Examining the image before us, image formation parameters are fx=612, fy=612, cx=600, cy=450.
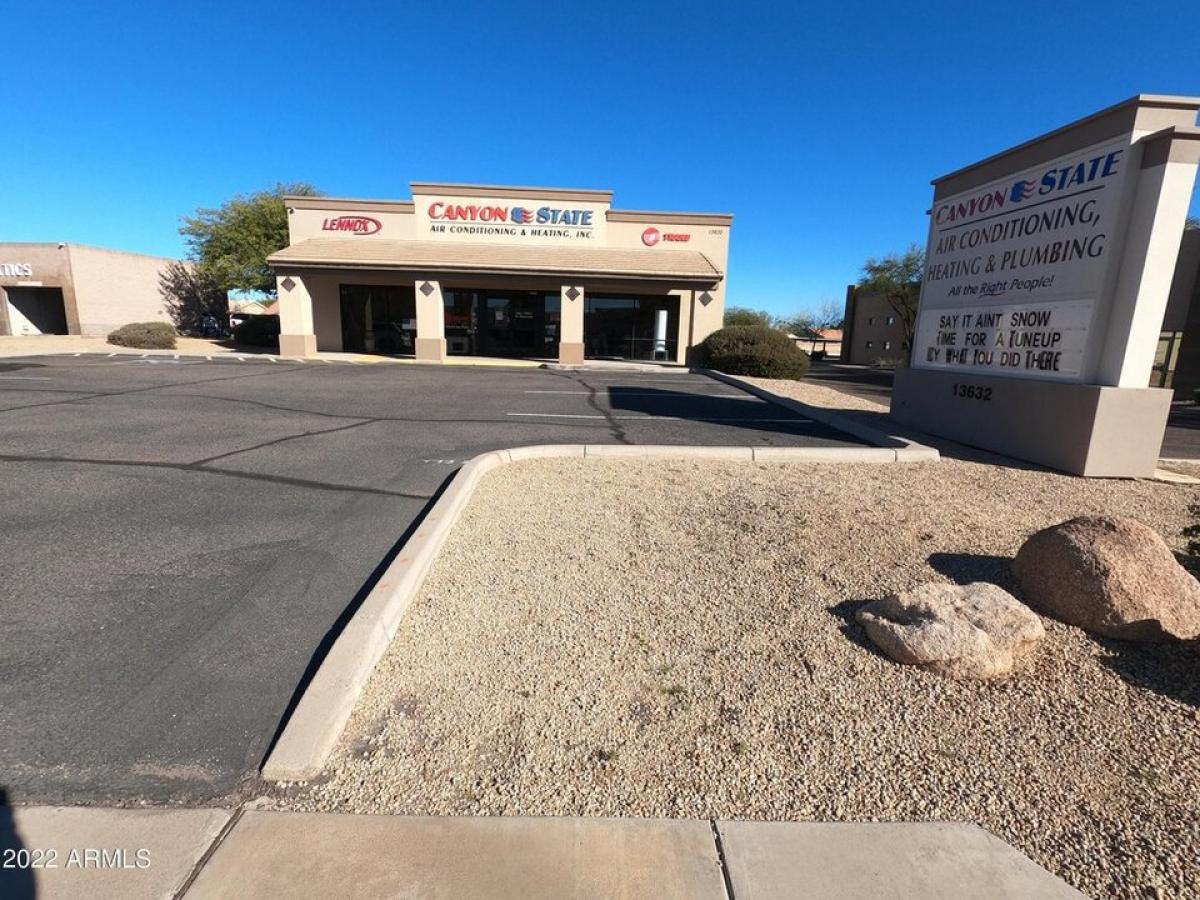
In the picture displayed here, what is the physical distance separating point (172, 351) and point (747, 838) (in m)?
32.0

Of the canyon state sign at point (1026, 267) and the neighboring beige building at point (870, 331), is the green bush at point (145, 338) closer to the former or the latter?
the canyon state sign at point (1026, 267)

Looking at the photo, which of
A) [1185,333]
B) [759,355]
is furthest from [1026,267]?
[1185,333]

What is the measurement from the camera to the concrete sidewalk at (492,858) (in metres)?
1.97

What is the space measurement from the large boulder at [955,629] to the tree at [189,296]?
Answer: 46.2m

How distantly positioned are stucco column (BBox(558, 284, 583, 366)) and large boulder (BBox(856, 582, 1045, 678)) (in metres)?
21.0

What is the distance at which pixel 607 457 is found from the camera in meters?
7.59

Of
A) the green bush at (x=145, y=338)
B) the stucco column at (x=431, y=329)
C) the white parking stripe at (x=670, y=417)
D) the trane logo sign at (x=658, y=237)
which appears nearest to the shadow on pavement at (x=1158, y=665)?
the white parking stripe at (x=670, y=417)

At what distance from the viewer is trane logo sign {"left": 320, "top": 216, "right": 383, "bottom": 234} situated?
25797mm

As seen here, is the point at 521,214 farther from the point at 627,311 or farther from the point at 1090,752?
the point at 1090,752

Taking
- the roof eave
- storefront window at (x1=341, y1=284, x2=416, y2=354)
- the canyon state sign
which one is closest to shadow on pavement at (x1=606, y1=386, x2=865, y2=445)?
the canyon state sign

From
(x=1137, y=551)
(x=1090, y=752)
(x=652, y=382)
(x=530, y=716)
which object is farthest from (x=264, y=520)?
(x=652, y=382)

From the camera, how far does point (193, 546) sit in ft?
15.0

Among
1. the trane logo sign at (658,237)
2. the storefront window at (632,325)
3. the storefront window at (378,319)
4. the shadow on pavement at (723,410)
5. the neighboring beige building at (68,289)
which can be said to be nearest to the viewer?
the shadow on pavement at (723,410)

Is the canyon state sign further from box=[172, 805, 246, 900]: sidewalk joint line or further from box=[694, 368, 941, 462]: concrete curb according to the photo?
box=[172, 805, 246, 900]: sidewalk joint line
